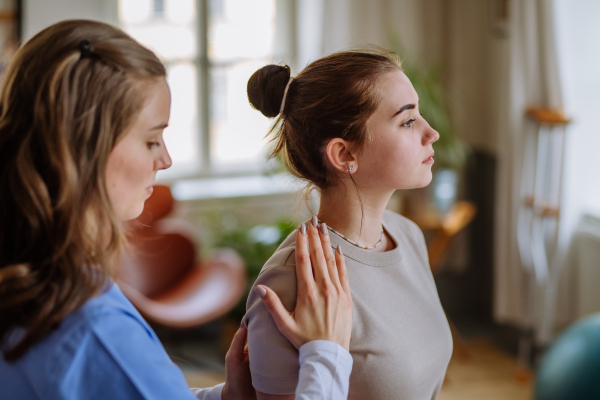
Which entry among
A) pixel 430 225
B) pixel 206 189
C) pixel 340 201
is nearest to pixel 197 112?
pixel 206 189

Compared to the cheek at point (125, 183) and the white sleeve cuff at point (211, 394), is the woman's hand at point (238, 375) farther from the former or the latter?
the cheek at point (125, 183)

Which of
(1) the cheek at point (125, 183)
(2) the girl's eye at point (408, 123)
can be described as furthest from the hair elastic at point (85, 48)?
(2) the girl's eye at point (408, 123)

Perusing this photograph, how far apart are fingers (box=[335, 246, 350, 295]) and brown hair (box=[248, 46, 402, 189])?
0.17 m

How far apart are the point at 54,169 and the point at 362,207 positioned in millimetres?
576

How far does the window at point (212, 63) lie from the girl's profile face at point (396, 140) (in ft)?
8.96

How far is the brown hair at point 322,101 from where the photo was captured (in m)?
1.05

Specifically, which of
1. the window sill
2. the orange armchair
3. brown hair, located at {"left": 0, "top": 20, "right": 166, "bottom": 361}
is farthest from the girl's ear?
Result: the window sill

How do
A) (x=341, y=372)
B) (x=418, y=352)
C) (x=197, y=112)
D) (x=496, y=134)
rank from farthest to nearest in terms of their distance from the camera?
(x=197, y=112) → (x=496, y=134) → (x=418, y=352) → (x=341, y=372)

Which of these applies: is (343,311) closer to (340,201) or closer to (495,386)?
(340,201)

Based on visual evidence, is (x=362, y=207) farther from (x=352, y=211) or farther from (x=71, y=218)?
(x=71, y=218)

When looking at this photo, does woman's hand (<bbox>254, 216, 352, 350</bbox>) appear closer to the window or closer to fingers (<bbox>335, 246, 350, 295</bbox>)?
fingers (<bbox>335, 246, 350, 295</bbox>)

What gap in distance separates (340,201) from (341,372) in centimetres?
34

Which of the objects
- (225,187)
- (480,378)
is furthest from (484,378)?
(225,187)

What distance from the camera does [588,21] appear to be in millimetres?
2912
